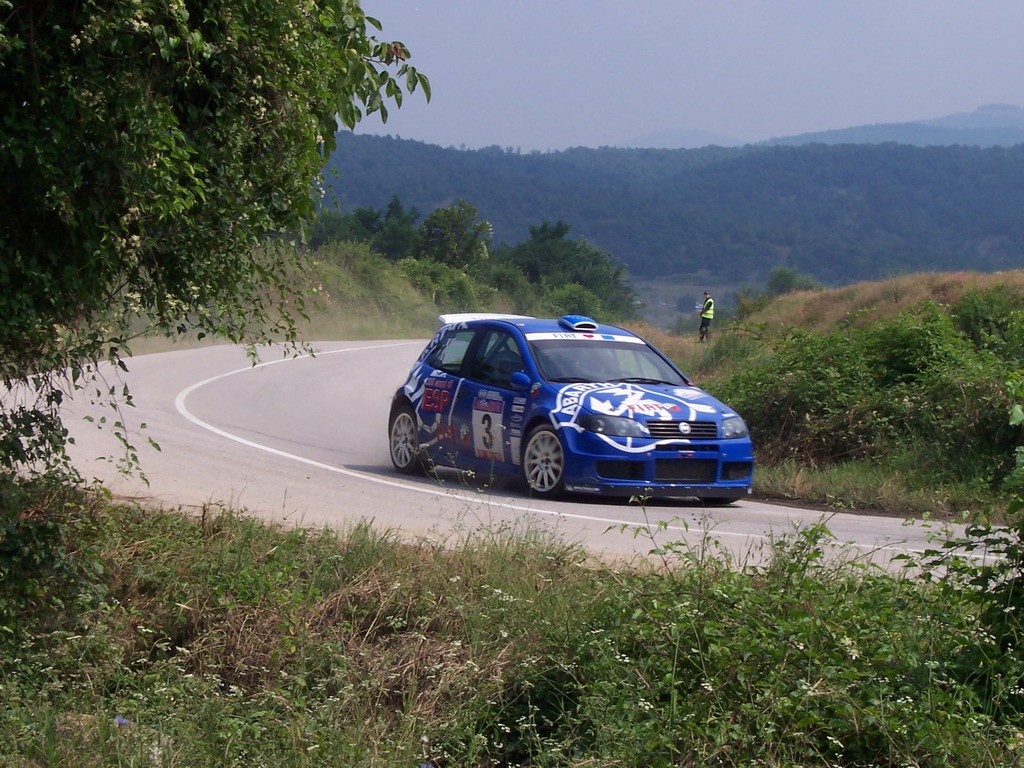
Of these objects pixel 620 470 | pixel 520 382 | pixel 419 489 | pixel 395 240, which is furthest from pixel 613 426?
pixel 395 240

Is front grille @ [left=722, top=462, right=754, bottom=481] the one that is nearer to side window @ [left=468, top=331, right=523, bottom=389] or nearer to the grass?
side window @ [left=468, top=331, right=523, bottom=389]

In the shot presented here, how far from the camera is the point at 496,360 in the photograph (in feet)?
41.1

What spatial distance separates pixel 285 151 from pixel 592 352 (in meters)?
6.62

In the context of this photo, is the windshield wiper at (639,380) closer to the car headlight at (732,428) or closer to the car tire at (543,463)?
the car headlight at (732,428)

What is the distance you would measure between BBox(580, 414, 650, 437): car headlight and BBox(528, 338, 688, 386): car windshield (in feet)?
Answer: 2.44

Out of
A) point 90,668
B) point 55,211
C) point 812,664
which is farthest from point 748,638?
point 55,211

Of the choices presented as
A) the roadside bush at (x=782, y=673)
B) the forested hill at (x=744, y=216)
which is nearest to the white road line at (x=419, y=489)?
the roadside bush at (x=782, y=673)

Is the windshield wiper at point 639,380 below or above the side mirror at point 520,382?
below

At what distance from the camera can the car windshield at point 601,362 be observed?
12.1 m

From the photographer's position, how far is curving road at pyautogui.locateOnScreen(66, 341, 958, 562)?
9.09 meters

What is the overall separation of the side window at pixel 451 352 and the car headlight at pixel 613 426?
2.15 metres

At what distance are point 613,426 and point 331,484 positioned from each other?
2.79 meters

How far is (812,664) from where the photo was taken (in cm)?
516

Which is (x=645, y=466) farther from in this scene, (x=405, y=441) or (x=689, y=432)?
(x=405, y=441)
